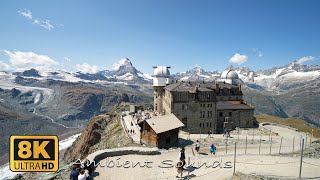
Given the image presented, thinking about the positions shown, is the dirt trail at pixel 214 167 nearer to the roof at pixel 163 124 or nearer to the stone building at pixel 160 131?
the stone building at pixel 160 131

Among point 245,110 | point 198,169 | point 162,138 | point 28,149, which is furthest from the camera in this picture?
point 245,110

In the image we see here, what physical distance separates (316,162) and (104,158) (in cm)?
2593

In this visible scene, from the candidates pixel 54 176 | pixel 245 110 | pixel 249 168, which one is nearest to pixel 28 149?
pixel 54 176

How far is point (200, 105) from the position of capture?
66875 mm

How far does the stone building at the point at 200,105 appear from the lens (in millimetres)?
65438

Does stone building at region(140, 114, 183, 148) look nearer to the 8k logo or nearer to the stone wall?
the stone wall

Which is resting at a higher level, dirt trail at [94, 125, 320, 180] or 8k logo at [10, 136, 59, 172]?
8k logo at [10, 136, 59, 172]

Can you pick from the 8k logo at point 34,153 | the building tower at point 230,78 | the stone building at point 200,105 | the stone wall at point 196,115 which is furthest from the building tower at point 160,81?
the 8k logo at point 34,153

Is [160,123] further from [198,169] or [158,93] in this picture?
[158,93]

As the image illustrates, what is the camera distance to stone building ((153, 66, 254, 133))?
65.4 m

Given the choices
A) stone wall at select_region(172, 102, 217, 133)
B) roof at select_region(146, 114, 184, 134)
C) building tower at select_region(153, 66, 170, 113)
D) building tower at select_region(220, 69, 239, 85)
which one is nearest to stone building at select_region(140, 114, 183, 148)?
roof at select_region(146, 114, 184, 134)

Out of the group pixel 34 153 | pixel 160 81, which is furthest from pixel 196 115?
pixel 34 153

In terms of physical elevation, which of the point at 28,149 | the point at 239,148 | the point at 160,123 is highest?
the point at 28,149

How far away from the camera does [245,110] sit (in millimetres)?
75250
